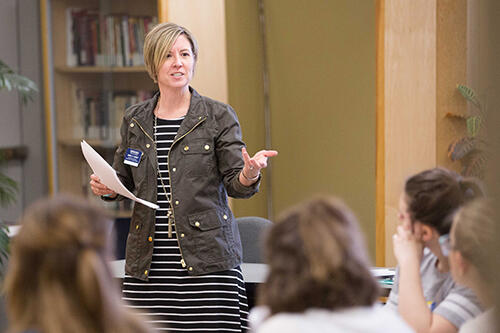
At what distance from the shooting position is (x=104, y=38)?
4578 mm

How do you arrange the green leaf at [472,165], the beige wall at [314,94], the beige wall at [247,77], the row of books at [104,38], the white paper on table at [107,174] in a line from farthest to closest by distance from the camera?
the row of books at [104,38], the beige wall at [314,94], the beige wall at [247,77], the green leaf at [472,165], the white paper on table at [107,174]

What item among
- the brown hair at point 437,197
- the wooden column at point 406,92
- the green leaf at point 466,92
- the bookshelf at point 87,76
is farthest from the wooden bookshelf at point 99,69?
the brown hair at point 437,197

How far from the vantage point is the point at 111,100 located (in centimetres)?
458

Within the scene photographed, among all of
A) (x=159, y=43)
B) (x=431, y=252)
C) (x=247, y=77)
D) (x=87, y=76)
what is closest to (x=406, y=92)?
(x=247, y=77)

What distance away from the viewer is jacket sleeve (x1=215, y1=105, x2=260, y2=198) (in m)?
2.13

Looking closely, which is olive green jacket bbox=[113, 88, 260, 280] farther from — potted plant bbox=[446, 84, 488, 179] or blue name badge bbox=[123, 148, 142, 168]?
potted plant bbox=[446, 84, 488, 179]

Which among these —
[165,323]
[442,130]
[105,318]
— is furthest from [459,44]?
[105,318]

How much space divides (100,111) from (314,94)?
1.59 meters

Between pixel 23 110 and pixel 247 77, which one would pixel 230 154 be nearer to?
pixel 247 77

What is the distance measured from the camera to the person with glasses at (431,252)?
1.60 m

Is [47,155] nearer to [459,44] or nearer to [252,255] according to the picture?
[252,255]

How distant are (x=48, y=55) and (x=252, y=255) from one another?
2.56m

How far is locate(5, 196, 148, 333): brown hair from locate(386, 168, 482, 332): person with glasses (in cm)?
86

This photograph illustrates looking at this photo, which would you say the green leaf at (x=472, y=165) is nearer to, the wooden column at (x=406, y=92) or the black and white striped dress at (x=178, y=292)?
the wooden column at (x=406, y=92)
